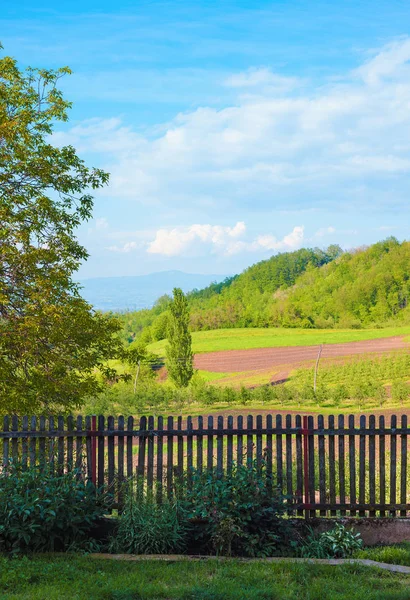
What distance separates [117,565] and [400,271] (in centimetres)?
7897

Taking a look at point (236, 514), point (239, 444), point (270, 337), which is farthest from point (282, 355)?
point (236, 514)

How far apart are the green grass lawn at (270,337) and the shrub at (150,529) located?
5040 centimetres

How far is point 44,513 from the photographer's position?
264 inches

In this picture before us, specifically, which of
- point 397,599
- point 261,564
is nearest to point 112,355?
point 261,564

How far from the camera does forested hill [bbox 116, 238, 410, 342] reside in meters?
74.4

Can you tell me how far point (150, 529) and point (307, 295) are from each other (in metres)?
78.8

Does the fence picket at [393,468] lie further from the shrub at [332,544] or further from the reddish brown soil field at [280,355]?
the reddish brown soil field at [280,355]

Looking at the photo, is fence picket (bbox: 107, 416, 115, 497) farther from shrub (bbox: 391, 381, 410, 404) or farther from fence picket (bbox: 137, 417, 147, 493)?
shrub (bbox: 391, 381, 410, 404)

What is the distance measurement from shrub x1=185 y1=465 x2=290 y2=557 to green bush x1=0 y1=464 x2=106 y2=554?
1182 millimetres

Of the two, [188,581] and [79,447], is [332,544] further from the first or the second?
[79,447]

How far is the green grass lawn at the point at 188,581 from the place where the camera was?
18.3ft

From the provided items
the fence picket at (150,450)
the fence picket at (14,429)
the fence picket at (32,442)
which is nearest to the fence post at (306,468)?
the fence picket at (150,450)

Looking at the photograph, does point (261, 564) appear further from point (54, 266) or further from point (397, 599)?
point (54, 266)

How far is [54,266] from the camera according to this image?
12.8 metres
